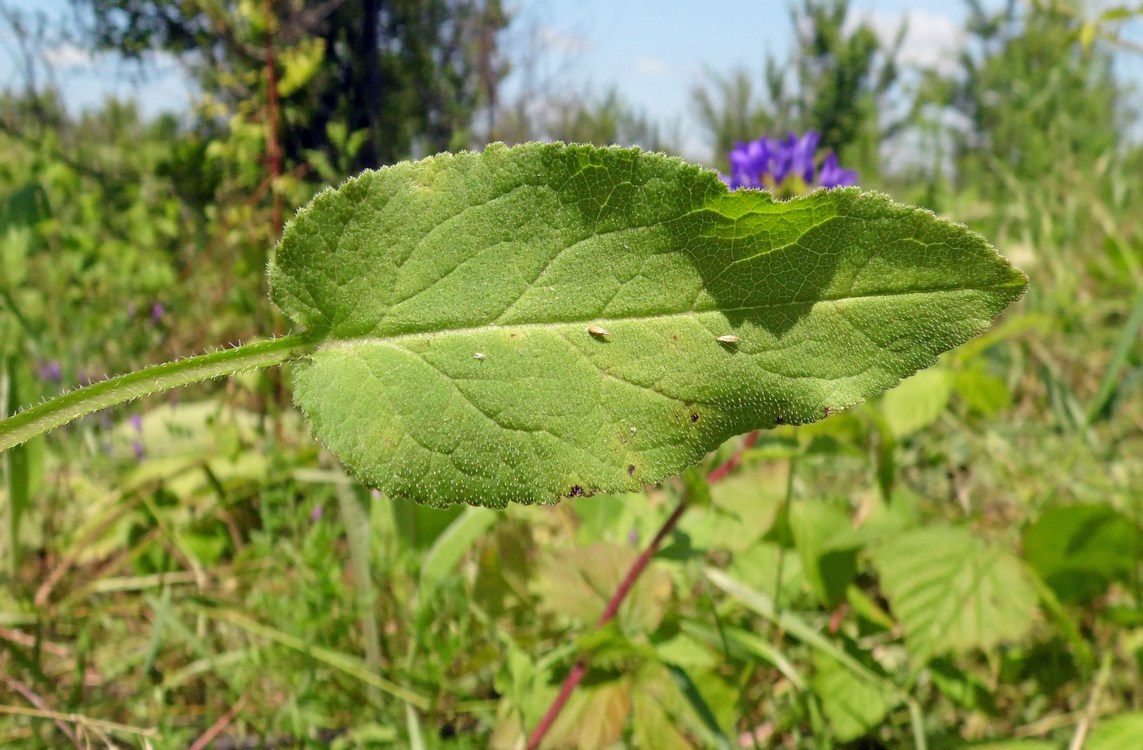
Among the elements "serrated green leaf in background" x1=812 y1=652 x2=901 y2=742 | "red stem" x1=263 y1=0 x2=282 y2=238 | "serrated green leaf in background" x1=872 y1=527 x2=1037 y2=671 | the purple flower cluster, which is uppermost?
"red stem" x1=263 y1=0 x2=282 y2=238

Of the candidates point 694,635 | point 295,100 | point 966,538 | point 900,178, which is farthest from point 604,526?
point 900,178

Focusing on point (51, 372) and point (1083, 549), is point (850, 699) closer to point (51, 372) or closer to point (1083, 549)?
point (1083, 549)

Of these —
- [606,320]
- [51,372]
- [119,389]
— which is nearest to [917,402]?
[606,320]

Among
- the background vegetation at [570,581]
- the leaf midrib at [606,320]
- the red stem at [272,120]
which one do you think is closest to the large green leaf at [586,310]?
the leaf midrib at [606,320]

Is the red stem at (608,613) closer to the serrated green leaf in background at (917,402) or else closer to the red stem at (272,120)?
the serrated green leaf in background at (917,402)

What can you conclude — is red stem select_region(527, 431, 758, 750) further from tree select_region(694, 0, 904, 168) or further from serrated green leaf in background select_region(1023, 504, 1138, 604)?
tree select_region(694, 0, 904, 168)

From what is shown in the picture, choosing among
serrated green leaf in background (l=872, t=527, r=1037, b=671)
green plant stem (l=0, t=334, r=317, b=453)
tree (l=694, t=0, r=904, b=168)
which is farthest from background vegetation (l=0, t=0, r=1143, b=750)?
tree (l=694, t=0, r=904, b=168)

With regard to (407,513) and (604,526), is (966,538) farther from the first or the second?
(407,513)
